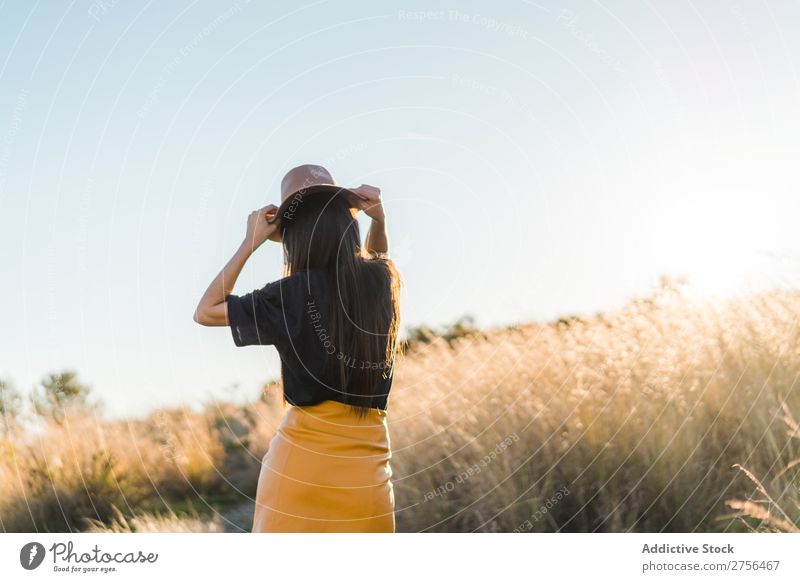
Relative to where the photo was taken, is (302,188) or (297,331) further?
(302,188)

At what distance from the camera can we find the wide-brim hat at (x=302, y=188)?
122 inches

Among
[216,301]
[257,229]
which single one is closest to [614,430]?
[257,229]

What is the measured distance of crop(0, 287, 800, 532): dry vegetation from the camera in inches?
176

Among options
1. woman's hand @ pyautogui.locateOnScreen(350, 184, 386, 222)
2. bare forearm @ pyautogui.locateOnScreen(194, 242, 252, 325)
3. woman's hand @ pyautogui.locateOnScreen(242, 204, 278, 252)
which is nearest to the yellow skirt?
bare forearm @ pyautogui.locateOnScreen(194, 242, 252, 325)

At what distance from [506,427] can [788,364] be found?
1861 millimetres

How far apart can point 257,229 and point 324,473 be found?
1.03 meters

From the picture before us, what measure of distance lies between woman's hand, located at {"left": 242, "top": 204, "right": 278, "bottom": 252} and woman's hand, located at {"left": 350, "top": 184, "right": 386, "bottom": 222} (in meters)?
0.39

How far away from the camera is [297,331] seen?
2777 millimetres

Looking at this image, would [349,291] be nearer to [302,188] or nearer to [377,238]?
[302,188]

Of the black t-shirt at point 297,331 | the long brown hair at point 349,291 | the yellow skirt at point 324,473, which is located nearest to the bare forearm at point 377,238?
the long brown hair at point 349,291

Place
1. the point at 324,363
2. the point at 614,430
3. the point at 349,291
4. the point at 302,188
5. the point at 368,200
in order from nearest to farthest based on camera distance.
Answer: the point at 324,363, the point at 349,291, the point at 302,188, the point at 368,200, the point at 614,430

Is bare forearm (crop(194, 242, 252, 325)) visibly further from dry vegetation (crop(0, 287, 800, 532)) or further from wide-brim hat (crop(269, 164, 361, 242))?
dry vegetation (crop(0, 287, 800, 532))
